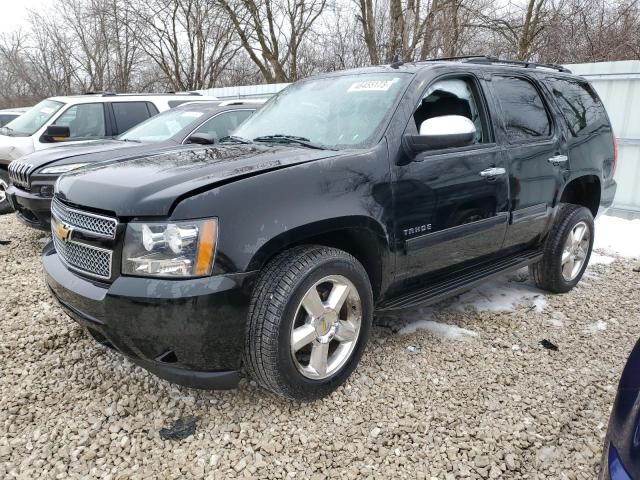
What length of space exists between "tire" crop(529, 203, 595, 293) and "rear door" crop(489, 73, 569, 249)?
0.21 meters

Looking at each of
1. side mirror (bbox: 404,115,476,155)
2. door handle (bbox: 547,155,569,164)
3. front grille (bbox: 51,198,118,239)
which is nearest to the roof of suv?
side mirror (bbox: 404,115,476,155)

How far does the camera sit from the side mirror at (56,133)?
21.9 feet

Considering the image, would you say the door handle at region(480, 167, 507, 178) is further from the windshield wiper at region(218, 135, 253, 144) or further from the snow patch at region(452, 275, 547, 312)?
the windshield wiper at region(218, 135, 253, 144)

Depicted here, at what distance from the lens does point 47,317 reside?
3.57 m

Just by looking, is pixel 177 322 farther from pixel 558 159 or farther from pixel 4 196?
pixel 4 196

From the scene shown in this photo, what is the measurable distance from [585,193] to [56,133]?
6.60m

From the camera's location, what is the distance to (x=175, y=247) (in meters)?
2.06

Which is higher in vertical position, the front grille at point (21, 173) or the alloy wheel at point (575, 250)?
the front grille at point (21, 173)

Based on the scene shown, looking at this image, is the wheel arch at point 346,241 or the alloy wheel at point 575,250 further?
the alloy wheel at point 575,250

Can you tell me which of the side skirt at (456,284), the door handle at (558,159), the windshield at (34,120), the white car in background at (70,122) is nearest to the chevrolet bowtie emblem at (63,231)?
the side skirt at (456,284)

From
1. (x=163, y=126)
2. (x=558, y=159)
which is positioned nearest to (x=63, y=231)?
(x=558, y=159)

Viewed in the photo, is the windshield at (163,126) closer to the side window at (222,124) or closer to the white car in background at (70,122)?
the side window at (222,124)

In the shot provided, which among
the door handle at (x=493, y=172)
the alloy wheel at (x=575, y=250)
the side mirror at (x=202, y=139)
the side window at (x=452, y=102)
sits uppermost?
the side window at (x=452, y=102)

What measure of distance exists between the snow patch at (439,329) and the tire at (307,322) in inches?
35.0
